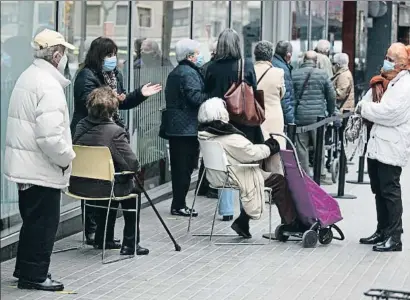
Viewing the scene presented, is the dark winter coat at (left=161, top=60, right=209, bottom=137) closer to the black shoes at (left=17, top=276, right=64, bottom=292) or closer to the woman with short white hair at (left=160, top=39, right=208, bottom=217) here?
the woman with short white hair at (left=160, top=39, right=208, bottom=217)

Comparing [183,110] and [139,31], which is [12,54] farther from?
[139,31]

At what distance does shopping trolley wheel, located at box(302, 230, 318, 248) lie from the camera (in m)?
9.70

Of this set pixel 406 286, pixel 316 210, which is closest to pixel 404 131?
pixel 316 210

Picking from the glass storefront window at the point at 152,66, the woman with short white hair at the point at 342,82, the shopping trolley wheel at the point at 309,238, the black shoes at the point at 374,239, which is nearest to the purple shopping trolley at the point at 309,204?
the shopping trolley wheel at the point at 309,238

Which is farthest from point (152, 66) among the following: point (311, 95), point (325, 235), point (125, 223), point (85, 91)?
point (125, 223)

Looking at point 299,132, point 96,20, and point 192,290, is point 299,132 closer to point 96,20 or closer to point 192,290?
point 96,20

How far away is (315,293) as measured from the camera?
7934 mm

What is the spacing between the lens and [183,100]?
11070 mm

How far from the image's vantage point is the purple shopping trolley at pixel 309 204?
31.7 feet

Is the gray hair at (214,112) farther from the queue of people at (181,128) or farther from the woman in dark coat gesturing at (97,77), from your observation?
the woman in dark coat gesturing at (97,77)

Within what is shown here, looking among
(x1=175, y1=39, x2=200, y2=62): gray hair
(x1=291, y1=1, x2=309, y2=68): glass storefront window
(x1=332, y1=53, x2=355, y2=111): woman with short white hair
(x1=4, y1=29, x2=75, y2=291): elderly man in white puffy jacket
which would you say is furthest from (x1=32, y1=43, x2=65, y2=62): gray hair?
(x1=291, y1=1, x2=309, y2=68): glass storefront window

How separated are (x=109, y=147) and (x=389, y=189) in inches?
103

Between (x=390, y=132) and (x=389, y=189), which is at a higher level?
(x=390, y=132)

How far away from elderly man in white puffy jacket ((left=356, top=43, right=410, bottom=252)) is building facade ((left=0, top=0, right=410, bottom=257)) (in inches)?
112
